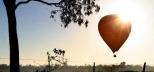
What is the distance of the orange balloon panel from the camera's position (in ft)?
109

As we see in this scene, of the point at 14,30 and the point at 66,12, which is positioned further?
the point at 66,12

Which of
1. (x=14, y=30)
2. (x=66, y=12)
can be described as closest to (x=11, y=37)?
Result: (x=14, y=30)

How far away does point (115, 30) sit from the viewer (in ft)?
110

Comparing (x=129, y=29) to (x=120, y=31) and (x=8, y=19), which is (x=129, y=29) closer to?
(x=120, y=31)

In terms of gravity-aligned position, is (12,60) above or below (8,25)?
below

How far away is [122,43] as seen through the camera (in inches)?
1315

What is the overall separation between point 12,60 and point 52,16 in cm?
540

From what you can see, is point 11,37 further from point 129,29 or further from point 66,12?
point 129,29

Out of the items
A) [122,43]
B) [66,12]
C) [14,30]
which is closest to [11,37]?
[14,30]

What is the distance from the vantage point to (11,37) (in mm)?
33156

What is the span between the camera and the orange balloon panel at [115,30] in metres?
33.2

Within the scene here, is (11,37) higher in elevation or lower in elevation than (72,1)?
lower

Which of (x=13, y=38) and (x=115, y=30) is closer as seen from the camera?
(x=13, y=38)

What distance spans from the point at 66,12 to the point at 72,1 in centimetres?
89
